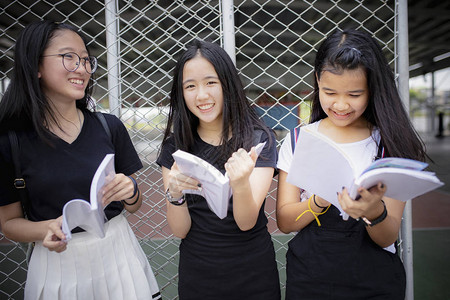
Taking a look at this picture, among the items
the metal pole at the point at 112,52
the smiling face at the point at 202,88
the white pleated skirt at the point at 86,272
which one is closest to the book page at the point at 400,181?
the smiling face at the point at 202,88

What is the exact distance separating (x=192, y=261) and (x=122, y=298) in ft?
0.87

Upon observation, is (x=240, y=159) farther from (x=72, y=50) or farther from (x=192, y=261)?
(x=72, y=50)

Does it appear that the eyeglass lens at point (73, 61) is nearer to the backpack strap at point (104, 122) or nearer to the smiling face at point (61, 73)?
the smiling face at point (61, 73)

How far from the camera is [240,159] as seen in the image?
897 millimetres

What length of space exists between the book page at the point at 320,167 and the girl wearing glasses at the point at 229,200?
0.19m

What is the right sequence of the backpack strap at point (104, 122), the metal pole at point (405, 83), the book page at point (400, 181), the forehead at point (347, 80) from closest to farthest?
the book page at point (400, 181) < the forehead at point (347, 80) < the backpack strap at point (104, 122) < the metal pole at point (405, 83)

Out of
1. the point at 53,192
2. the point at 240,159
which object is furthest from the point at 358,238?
the point at 53,192

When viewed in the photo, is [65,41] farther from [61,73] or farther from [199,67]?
[199,67]

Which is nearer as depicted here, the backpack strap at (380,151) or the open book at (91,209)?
the open book at (91,209)

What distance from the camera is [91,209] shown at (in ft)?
2.64

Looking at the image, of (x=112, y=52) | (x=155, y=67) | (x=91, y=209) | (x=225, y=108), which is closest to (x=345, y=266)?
(x=225, y=108)

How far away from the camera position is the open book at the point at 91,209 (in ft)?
2.61

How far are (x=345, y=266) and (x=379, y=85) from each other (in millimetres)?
583

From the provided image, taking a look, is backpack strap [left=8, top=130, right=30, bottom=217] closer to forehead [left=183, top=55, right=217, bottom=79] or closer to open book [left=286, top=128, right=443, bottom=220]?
forehead [left=183, top=55, right=217, bottom=79]
